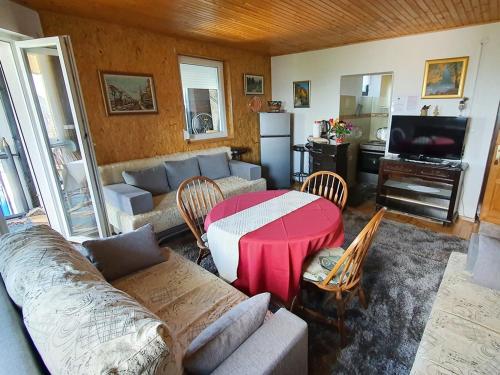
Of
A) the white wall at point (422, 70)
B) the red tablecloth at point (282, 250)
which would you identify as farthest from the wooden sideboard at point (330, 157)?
the red tablecloth at point (282, 250)

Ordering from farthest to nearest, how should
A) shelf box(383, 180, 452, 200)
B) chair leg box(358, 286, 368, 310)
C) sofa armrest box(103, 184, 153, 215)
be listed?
shelf box(383, 180, 452, 200), sofa armrest box(103, 184, 153, 215), chair leg box(358, 286, 368, 310)

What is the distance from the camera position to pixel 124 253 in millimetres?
1694

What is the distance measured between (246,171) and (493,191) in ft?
9.92

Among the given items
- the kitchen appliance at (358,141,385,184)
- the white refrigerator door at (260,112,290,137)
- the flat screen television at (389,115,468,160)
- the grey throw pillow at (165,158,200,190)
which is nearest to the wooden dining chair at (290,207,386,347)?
the grey throw pillow at (165,158,200,190)

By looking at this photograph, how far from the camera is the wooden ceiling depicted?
93.5 inches

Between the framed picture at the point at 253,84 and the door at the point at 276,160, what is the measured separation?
871 millimetres

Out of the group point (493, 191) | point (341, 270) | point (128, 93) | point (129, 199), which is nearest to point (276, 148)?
point (128, 93)

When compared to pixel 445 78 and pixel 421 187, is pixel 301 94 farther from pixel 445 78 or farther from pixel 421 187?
pixel 421 187

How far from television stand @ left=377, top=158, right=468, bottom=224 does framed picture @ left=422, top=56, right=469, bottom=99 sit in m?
0.87

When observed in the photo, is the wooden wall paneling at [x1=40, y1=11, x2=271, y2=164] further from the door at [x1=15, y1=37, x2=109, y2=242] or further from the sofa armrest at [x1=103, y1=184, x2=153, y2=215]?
the sofa armrest at [x1=103, y1=184, x2=153, y2=215]

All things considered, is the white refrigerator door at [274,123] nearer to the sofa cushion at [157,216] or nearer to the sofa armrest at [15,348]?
the sofa cushion at [157,216]

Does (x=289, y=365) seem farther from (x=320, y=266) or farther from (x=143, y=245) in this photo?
(x=143, y=245)

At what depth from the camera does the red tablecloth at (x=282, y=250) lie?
5.32 ft

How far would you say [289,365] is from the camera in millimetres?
1032
